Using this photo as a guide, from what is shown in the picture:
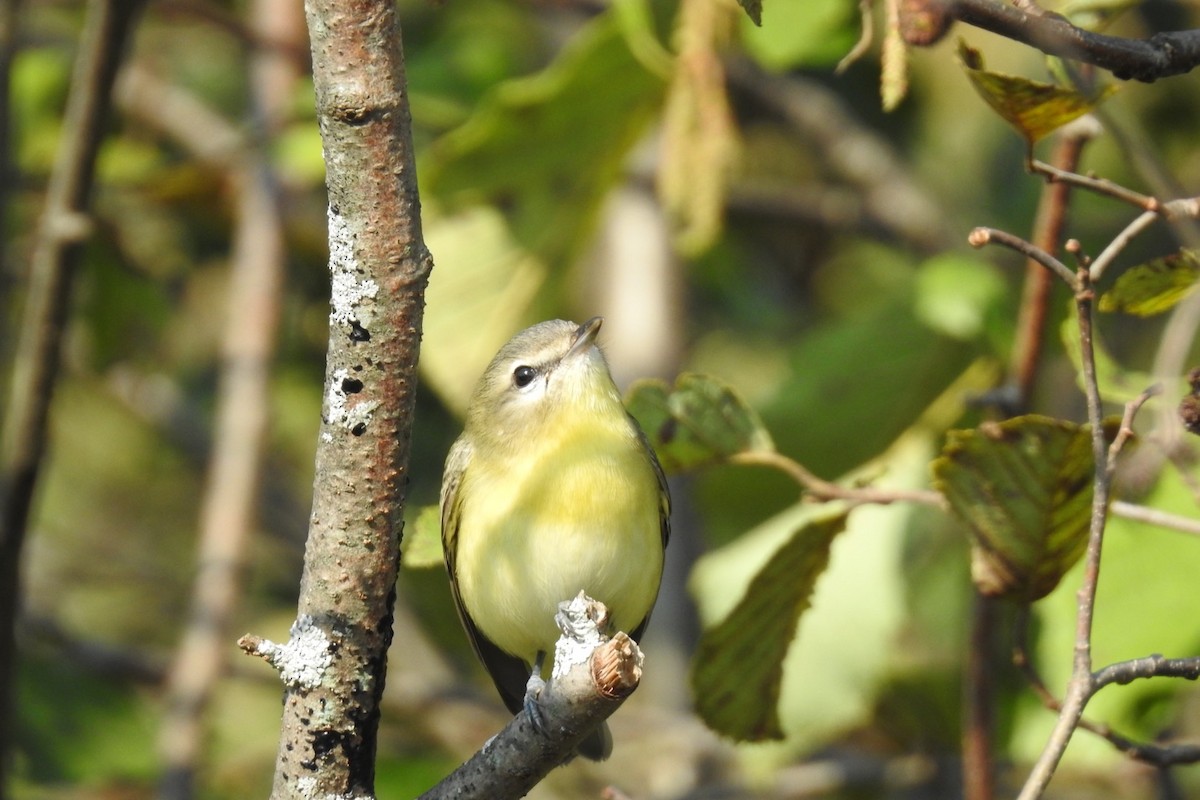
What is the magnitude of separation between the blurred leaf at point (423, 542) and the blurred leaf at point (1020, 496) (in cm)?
87

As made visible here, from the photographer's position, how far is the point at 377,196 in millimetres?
1751

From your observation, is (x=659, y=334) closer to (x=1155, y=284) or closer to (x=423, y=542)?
(x=423, y=542)

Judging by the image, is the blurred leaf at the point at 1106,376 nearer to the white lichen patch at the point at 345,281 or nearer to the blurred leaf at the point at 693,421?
the blurred leaf at the point at 693,421

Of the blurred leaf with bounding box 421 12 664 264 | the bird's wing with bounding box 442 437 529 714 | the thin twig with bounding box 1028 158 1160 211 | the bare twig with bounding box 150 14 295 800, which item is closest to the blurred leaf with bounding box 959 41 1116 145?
the thin twig with bounding box 1028 158 1160 211

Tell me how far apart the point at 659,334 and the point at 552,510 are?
7.16 feet

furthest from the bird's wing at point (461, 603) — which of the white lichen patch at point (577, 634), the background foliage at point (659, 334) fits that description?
the white lichen patch at point (577, 634)

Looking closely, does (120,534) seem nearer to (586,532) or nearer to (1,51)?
(1,51)

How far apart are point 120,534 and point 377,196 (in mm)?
5627

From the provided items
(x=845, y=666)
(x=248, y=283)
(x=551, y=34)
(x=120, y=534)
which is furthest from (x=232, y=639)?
(x=551, y=34)

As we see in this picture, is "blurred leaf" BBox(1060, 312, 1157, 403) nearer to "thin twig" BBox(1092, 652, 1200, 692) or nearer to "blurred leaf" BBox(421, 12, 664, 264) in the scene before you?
"thin twig" BBox(1092, 652, 1200, 692)

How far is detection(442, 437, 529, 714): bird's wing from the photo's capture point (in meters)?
3.46

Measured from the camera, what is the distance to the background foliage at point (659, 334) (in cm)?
363

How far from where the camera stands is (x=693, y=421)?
2.71 metres

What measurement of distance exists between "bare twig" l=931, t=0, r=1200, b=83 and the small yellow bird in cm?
174
